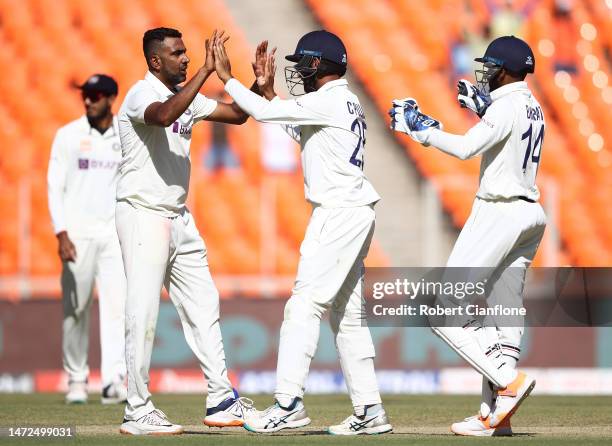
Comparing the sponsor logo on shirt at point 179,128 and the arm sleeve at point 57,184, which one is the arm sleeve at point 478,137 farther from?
the arm sleeve at point 57,184

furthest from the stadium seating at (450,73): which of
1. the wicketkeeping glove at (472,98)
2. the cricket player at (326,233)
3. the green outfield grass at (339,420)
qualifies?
the cricket player at (326,233)

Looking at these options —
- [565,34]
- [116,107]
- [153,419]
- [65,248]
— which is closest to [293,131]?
[153,419]

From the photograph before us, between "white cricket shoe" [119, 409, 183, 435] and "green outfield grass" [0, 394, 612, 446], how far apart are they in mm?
60

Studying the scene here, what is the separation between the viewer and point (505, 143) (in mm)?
5590

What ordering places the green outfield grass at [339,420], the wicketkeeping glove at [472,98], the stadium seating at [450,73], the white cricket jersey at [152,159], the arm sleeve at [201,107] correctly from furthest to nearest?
the stadium seating at [450,73], the arm sleeve at [201,107], the wicketkeeping glove at [472,98], the white cricket jersey at [152,159], the green outfield grass at [339,420]

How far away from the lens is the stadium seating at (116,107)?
11500 mm

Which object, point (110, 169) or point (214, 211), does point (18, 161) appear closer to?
point (214, 211)

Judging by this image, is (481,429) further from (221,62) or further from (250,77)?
(250,77)

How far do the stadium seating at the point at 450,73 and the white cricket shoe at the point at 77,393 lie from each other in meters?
4.94

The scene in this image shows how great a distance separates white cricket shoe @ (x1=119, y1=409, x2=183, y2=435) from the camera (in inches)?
218

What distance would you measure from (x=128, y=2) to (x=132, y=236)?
7.81m

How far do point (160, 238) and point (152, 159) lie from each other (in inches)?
14.6

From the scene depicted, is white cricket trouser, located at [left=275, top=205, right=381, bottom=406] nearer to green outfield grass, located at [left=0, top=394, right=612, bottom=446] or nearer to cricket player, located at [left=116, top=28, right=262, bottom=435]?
green outfield grass, located at [left=0, top=394, right=612, bottom=446]

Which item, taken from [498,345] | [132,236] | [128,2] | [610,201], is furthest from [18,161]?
[498,345]
